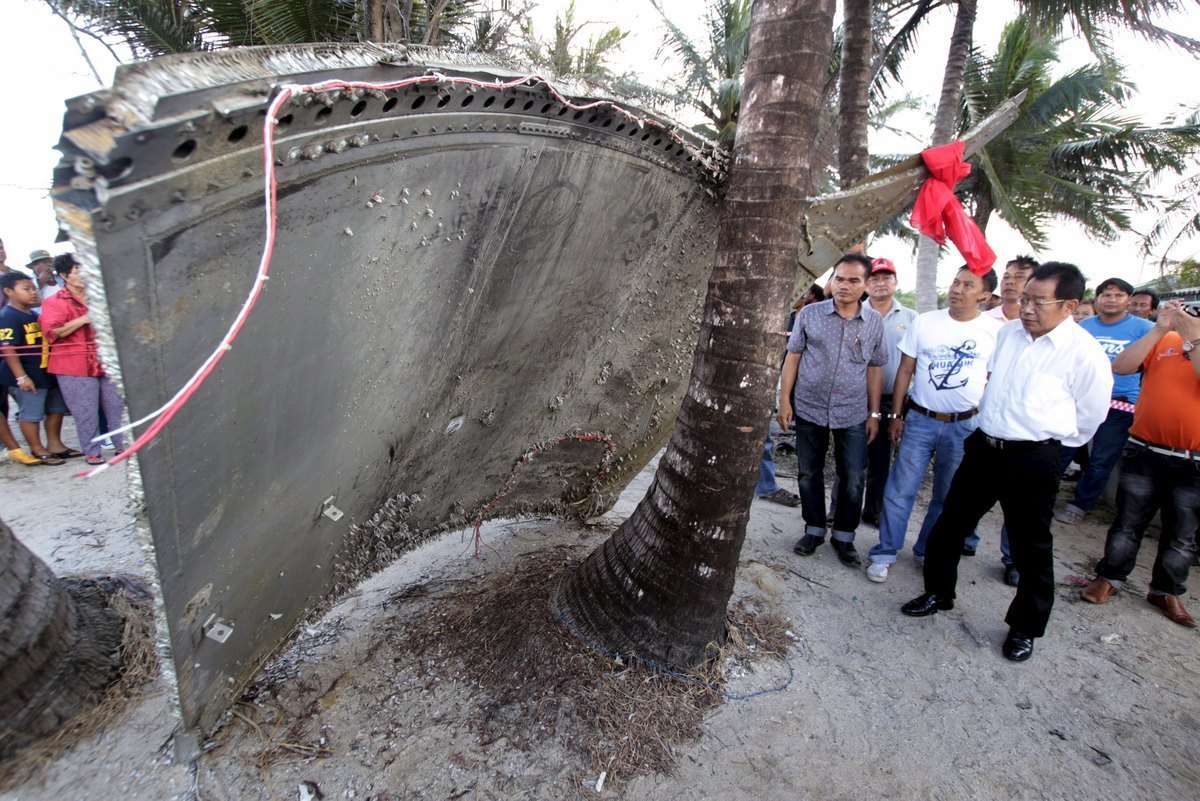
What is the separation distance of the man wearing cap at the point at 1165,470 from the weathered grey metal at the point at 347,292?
2.45m

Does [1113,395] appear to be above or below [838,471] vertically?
above

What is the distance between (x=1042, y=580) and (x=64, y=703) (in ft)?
15.7

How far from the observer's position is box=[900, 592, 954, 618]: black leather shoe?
3783 millimetres

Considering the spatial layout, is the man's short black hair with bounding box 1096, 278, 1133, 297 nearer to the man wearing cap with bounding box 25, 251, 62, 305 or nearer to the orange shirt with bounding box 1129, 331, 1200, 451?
the orange shirt with bounding box 1129, 331, 1200, 451

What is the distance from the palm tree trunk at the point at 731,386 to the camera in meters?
2.50

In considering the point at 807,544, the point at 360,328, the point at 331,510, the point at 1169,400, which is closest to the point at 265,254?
the point at 360,328

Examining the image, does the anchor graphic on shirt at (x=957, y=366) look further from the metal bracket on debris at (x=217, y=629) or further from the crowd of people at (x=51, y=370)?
the crowd of people at (x=51, y=370)

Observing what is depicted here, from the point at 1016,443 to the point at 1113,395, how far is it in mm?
3383

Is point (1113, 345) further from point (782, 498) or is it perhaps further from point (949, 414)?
point (782, 498)

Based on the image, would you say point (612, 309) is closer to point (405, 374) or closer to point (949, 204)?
→ point (405, 374)

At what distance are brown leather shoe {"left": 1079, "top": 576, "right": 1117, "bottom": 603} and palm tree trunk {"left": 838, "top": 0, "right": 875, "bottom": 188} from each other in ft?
14.4

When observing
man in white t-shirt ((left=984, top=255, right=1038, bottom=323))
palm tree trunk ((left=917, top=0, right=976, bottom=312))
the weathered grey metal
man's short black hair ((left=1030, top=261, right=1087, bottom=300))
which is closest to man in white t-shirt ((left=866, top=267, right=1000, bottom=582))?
man's short black hair ((left=1030, top=261, right=1087, bottom=300))

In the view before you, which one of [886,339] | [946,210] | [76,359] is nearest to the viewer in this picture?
[946,210]

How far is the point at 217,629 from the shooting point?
191cm
